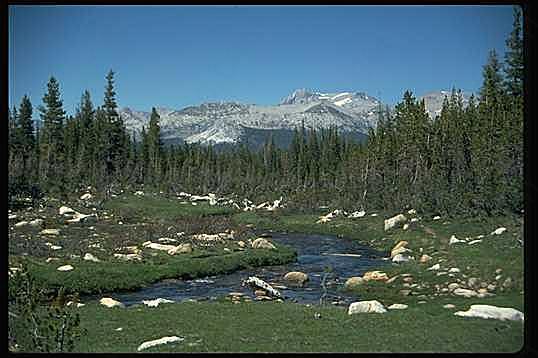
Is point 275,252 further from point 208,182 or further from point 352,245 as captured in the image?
point 208,182

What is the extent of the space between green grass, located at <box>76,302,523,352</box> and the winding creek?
2.06m

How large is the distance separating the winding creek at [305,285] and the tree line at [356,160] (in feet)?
11.8

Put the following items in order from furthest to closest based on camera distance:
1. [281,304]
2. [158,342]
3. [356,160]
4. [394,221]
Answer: [356,160] → [394,221] → [281,304] → [158,342]

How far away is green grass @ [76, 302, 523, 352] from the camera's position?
268 inches

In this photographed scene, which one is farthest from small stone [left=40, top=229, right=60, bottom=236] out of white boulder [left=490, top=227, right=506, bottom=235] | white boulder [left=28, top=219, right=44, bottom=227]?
white boulder [left=490, top=227, right=506, bottom=235]

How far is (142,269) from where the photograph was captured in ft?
48.3

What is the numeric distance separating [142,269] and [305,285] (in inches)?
174

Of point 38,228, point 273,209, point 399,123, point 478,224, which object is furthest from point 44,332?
point 399,123

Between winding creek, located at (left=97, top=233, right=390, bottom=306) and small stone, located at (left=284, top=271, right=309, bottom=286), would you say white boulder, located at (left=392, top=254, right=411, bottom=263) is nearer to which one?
winding creek, located at (left=97, top=233, right=390, bottom=306)

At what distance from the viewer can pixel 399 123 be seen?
3403cm

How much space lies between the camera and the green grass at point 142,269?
1266cm

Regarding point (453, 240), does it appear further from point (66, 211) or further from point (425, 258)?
point (66, 211)

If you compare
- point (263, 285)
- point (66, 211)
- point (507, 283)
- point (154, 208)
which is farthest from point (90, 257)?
point (507, 283)
